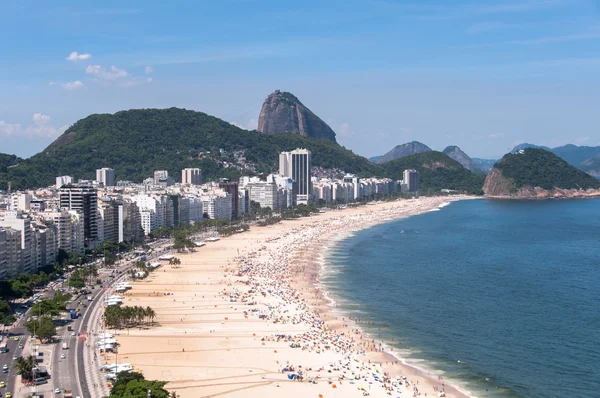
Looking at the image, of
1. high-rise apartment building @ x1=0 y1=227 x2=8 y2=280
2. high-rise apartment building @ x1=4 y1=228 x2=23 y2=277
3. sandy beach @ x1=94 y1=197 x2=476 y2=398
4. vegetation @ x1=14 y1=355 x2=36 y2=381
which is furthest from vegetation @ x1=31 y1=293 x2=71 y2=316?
high-rise apartment building @ x1=4 y1=228 x2=23 y2=277

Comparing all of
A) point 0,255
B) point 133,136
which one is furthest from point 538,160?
point 0,255

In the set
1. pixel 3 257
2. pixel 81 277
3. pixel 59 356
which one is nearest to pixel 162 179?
pixel 81 277

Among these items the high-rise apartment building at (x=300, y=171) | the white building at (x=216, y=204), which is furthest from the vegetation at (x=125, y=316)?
the high-rise apartment building at (x=300, y=171)

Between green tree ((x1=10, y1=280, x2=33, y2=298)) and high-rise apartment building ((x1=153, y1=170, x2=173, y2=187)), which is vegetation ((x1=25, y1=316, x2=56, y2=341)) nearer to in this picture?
green tree ((x1=10, y1=280, x2=33, y2=298))

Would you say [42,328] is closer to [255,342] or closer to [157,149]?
[255,342]

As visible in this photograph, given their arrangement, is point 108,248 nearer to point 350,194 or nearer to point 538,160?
point 350,194

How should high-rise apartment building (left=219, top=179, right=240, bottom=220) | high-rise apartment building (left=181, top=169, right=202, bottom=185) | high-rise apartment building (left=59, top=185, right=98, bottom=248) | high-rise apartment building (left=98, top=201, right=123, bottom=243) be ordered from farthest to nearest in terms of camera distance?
1. high-rise apartment building (left=181, top=169, right=202, bottom=185)
2. high-rise apartment building (left=219, top=179, right=240, bottom=220)
3. high-rise apartment building (left=98, top=201, right=123, bottom=243)
4. high-rise apartment building (left=59, top=185, right=98, bottom=248)

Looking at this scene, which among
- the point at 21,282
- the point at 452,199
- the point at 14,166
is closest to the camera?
the point at 21,282
